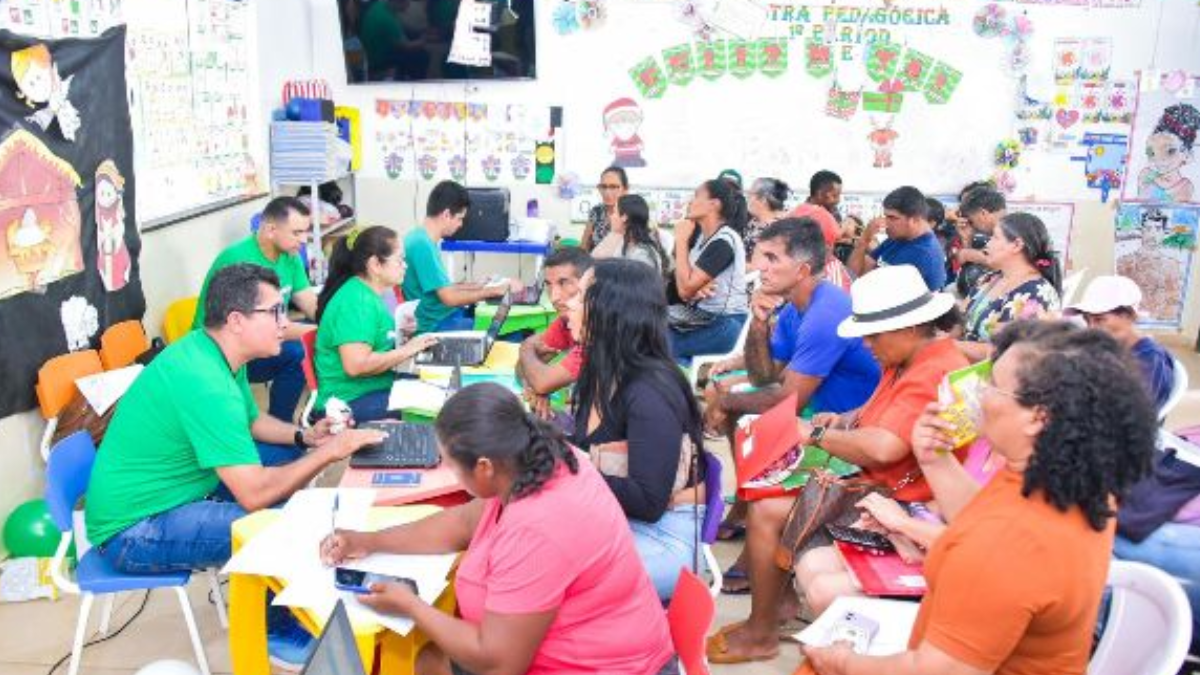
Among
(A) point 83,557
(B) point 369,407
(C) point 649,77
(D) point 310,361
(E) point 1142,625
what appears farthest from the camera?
(C) point 649,77

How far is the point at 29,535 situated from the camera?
3453 millimetres

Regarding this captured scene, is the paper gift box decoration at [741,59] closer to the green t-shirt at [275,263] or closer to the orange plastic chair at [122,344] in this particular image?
the green t-shirt at [275,263]

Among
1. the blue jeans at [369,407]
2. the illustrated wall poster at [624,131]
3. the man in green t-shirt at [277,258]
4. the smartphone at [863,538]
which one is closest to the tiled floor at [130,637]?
the smartphone at [863,538]

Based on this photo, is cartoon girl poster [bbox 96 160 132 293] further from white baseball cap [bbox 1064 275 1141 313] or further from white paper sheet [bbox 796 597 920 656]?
white baseball cap [bbox 1064 275 1141 313]

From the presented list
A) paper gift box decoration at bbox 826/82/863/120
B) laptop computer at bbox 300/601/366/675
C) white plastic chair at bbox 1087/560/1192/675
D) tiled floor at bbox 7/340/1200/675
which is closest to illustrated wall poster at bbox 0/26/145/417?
tiled floor at bbox 7/340/1200/675

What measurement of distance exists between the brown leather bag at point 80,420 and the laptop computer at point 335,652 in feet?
8.48

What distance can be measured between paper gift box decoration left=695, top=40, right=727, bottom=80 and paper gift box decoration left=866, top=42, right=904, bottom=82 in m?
1.11

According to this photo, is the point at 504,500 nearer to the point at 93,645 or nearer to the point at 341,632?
the point at 341,632

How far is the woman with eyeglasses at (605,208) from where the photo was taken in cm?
619

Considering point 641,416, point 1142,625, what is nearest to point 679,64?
point 641,416

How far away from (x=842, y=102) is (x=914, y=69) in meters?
0.58

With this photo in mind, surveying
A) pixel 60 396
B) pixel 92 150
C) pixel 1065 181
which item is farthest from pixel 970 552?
pixel 1065 181

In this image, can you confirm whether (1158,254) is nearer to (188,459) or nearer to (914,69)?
(914,69)

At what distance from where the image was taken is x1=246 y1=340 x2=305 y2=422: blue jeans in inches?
181
